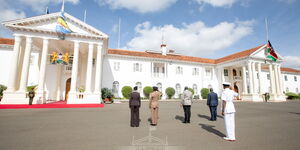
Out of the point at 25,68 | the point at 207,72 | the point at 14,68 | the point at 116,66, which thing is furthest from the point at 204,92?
the point at 14,68

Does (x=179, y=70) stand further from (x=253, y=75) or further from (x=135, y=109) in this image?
(x=135, y=109)

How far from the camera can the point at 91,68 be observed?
47.8 feet

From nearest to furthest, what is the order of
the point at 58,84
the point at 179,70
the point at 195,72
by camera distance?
the point at 58,84 → the point at 179,70 → the point at 195,72

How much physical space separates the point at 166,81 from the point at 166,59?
410 cm

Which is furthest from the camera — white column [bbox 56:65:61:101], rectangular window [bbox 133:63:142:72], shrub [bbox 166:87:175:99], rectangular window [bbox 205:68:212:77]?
rectangular window [bbox 205:68:212:77]

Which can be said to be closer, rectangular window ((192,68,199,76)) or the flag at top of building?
the flag at top of building

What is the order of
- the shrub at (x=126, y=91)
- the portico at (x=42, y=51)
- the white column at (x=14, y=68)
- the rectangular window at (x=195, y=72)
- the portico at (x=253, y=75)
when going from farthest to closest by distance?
the rectangular window at (x=195, y=72), the portico at (x=253, y=75), the shrub at (x=126, y=91), the portico at (x=42, y=51), the white column at (x=14, y=68)

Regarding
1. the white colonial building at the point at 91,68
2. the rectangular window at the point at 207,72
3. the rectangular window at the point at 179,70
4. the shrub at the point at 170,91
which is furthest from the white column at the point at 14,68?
the rectangular window at the point at 207,72

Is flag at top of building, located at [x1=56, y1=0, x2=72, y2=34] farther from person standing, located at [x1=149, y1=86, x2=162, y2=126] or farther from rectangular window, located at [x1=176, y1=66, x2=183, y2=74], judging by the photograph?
rectangular window, located at [x1=176, y1=66, x2=183, y2=74]

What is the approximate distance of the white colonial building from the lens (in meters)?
13.0

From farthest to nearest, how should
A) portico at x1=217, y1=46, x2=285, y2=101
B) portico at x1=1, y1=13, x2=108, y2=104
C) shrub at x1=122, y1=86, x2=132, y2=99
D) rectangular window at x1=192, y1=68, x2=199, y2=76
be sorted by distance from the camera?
rectangular window at x1=192, y1=68, x2=199, y2=76 → portico at x1=217, y1=46, x2=285, y2=101 → shrub at x1=122, y1=86, x2=132, y2=99 → portico at x1=1, y1=13, x2=108, y2=104

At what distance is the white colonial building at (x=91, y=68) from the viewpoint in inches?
512

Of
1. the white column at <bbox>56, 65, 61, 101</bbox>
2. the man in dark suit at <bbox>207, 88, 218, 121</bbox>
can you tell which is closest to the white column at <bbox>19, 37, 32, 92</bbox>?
the white column at <bbox>56, 65, 61, 101</bbox>

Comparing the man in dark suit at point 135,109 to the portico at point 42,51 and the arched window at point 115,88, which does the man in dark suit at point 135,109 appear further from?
the arched window at point 115,88
